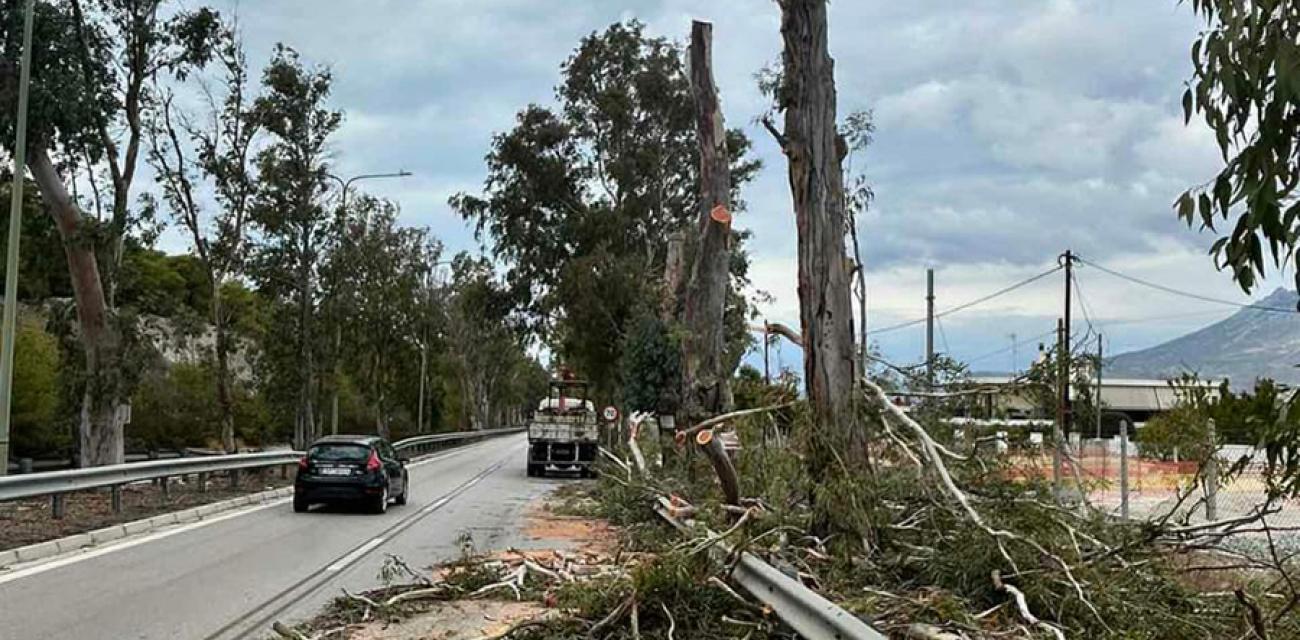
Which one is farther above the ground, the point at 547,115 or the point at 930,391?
the point at 547,115

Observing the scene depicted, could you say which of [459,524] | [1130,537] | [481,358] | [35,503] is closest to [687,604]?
[1130,537]

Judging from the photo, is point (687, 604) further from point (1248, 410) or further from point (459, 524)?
point (459, 524)

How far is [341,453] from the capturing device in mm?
21984

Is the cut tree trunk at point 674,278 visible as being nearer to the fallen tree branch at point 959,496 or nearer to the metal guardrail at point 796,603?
the fallen tree branch at point 959,496

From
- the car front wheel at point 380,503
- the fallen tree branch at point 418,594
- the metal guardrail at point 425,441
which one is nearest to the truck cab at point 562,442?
the metal guardrail at point 425,441

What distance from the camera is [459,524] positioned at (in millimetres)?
20391

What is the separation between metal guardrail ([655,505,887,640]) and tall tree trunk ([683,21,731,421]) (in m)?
10.0

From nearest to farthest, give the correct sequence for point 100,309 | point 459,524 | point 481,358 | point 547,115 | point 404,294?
1. point 459,524
2. point 100,309
3. point 547,115
4. point 404,294
5. point 481,358

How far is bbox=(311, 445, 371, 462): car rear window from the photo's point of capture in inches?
862

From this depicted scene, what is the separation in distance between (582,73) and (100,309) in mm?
23520

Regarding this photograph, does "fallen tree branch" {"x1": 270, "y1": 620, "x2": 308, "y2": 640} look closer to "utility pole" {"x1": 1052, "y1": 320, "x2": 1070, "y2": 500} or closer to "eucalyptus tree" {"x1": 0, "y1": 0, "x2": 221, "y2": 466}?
"utility pole" {"x1": 1052, "y1": 320, "x2": 1070, "y2": 500}

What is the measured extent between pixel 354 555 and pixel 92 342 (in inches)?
566

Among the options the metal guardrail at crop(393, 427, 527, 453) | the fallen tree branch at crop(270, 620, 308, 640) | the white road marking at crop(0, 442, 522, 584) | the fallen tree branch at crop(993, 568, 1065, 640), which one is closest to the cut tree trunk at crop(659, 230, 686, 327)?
the white road marking at crop(0, 442, 522, 584)

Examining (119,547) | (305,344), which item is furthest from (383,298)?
(119,547)
